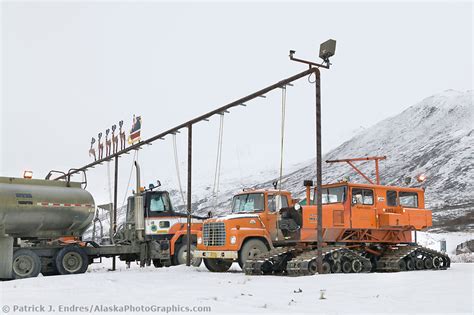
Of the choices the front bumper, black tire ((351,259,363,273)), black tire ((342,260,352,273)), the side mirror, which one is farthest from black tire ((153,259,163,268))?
black tire ((351,259,363,273))

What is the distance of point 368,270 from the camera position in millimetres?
18188

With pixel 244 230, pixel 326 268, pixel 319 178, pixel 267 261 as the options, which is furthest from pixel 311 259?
pixel 244 230

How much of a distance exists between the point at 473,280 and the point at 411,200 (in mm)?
6274

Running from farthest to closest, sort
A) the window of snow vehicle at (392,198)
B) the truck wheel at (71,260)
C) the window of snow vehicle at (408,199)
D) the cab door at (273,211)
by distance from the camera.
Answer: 1. the window of snow vehicle at (408,199)
2. the window of snow vehicle at (392,198)
3. the cab door at (273,211)
4. the truck wheel at (71,260)

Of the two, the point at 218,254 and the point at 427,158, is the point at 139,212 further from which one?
the point at 427,158

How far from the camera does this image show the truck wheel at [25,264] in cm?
1791

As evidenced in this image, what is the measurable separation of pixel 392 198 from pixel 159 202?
375 inches

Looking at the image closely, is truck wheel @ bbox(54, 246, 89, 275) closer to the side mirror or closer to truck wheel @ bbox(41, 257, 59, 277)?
truck wheel @ bbox(41, 257, 59, 277)

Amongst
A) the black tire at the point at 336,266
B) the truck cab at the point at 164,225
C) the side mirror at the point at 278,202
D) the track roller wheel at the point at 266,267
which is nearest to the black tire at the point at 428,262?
the black tire at the point at 336,266

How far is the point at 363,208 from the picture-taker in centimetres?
1933

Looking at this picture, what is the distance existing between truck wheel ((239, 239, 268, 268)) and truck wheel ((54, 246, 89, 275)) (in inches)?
208

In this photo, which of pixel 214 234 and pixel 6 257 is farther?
pixel 214 234

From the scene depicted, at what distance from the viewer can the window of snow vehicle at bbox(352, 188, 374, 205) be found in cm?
1923

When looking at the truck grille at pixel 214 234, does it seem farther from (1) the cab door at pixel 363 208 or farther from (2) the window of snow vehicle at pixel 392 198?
(2) the window of snow vehicle at pixel 392 198
